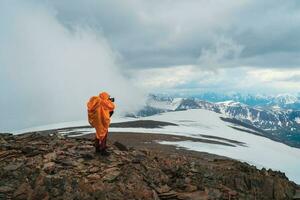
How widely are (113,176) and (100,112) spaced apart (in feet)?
11.6

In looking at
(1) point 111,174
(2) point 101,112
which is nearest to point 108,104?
(2) point 101,112

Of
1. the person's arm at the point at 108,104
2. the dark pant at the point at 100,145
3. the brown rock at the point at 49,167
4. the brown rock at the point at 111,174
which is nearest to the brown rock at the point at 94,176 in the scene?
the brown rock at the point at 111,174

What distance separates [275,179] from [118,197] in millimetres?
10709

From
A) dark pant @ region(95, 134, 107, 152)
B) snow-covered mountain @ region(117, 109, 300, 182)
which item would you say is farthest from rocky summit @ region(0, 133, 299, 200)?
snow-covered mountain @ region(117, 109, 300, 182)

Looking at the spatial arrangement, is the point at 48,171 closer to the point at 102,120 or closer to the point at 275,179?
the point at 102,120

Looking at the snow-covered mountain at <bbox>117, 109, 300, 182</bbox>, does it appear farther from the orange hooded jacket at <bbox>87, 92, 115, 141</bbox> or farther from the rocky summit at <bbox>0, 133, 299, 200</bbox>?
the orange hooded jacket at <bbox>87, 92, 115, 141</bbox>

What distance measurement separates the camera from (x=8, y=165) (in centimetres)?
2270

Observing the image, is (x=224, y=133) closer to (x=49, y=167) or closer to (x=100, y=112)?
(x=100, y=112)

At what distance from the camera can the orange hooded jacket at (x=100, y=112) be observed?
80.3 feet

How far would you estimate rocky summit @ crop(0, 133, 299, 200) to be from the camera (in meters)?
21.1

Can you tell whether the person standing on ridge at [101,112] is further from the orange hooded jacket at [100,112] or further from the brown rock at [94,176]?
the brown rock at [94,176]

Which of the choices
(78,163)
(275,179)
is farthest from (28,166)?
(275,179)

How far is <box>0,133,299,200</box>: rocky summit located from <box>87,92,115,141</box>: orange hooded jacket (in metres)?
1.46

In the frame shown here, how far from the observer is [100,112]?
963 inches
